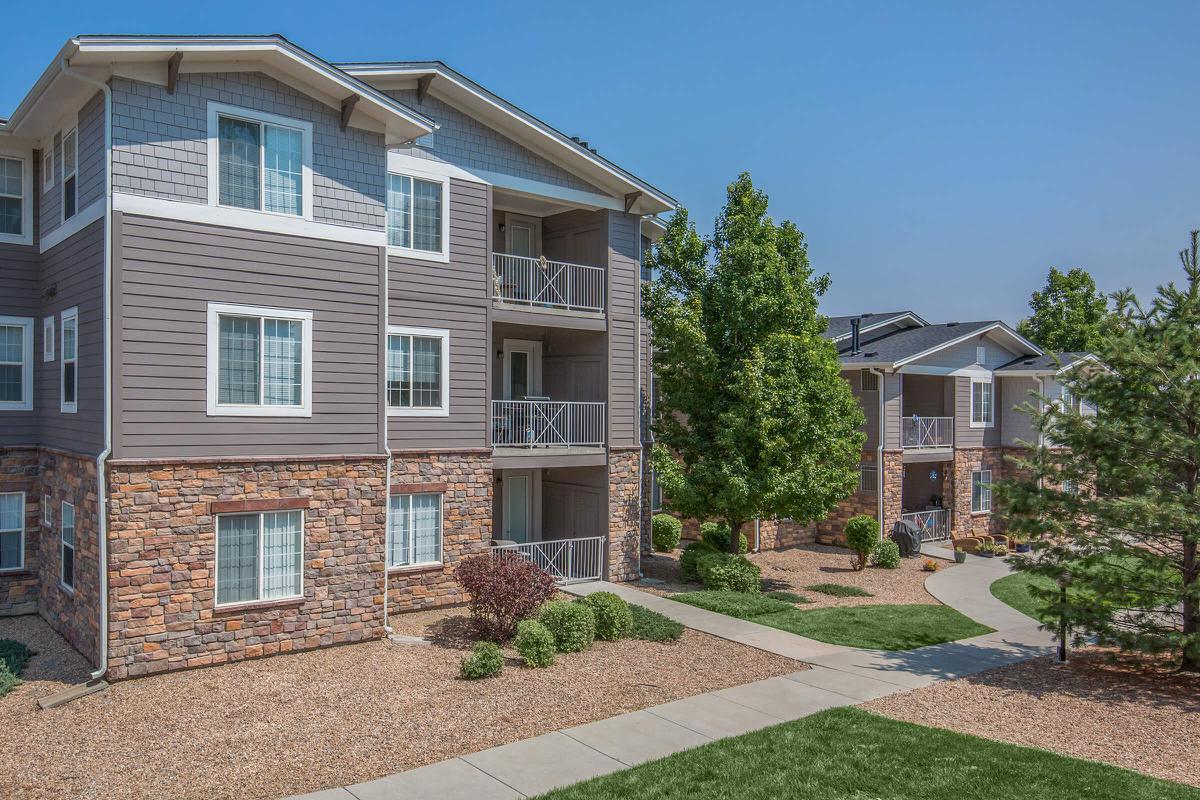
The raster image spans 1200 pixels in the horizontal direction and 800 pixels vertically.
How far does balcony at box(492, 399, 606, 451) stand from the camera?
1772cm

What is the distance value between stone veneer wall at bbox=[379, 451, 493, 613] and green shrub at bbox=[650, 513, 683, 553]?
24.7 ft

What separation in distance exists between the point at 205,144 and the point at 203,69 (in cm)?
107

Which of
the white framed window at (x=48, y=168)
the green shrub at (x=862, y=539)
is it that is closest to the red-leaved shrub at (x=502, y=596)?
the white framed window at (x=48, y=168)

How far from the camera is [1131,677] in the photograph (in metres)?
12.5

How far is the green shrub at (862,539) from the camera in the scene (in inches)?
880

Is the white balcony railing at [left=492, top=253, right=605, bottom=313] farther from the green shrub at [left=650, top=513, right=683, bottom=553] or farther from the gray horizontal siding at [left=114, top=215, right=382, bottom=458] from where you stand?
the green shrub at [left=650, top=513, right=683, bottom=553]

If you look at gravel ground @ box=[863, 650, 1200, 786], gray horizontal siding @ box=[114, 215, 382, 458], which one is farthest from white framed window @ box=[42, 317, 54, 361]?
gravel ground @ box=[863, 650, 1200, 786]

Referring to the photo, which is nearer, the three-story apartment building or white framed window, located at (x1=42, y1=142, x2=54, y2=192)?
the three-story apartment building

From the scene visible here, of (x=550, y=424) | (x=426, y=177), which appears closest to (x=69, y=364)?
(x=426, y=177)

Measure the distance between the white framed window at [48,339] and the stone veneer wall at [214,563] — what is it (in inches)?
160

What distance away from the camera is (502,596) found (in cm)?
1315

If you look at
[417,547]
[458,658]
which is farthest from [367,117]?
[458,658]

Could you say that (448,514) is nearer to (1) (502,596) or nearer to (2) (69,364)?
(1) (502,596)

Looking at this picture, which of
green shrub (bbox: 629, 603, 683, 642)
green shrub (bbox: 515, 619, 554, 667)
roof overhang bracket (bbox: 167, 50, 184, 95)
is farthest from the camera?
green shrub (bbox: 629, 603, 683, 642)
